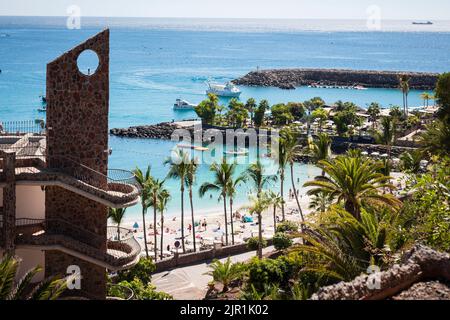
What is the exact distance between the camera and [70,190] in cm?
2383

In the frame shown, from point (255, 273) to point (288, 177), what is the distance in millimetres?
49103

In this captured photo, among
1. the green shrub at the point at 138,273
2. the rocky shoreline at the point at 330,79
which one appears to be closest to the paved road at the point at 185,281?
the green shrub at the point at 138,273

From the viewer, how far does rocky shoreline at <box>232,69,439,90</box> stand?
7008 inches

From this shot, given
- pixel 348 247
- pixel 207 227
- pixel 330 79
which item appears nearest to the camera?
pixel 348 247

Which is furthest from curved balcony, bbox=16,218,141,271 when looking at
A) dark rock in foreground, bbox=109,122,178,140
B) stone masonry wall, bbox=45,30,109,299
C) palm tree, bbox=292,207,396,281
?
Result: dark rock in foreground, bbox=109,122,178,140

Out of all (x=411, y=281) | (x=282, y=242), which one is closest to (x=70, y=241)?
(x=411, y=281)

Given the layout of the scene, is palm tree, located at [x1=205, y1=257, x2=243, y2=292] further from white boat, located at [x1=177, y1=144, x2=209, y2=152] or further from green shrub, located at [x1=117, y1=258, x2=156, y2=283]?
white boat, located at [x1=177, y1=144, x2=209, y2=152]

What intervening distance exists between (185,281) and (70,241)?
16024 mm

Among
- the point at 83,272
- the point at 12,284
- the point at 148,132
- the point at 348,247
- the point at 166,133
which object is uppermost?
the point at 148,132

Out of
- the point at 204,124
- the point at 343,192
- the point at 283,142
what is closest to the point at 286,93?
the point at 204,124

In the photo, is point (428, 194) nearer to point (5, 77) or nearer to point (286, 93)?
point (286, 93)

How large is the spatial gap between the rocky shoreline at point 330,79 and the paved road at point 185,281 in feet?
455

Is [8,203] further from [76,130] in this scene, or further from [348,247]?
[348,247]

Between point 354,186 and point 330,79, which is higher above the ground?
point 330,79
